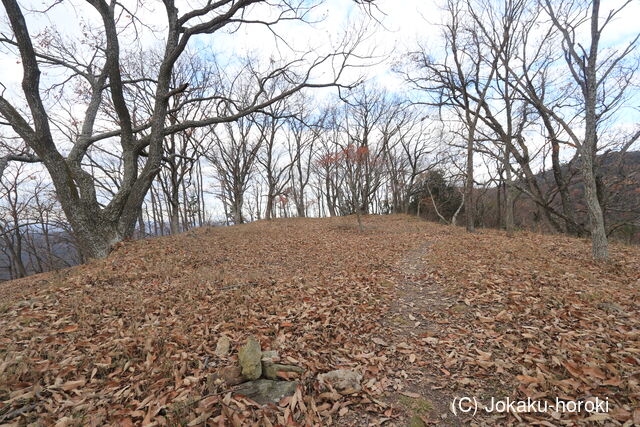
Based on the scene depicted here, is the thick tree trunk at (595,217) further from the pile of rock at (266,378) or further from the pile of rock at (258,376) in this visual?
the pile of rock at (258,376)

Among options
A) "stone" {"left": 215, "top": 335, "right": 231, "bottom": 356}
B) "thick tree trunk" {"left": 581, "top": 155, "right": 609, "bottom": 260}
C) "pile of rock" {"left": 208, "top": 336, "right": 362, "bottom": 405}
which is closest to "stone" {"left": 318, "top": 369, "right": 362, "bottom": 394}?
"pile of rock" {"left": 208, "top": 336, "right": 362, "bottom": 405}

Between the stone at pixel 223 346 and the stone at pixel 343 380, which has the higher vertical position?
the stone at pixel 223 346

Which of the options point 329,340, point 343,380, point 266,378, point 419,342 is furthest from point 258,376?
point 419,342

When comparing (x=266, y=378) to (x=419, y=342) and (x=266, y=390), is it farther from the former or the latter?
(x=419, y=342)

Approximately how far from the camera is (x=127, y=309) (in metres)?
3.87

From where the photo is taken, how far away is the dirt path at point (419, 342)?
240cm

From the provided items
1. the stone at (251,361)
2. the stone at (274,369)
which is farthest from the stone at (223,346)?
the stone at (274,369)

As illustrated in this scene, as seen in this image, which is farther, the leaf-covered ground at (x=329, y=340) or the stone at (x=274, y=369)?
the stone at (x=274, y=369)

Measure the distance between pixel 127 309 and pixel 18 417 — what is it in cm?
203

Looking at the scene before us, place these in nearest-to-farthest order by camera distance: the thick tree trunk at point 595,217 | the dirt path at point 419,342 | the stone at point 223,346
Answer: the dirt path at point 419,342
the stone at point 223,346
the thick tree trunk at point 595,217

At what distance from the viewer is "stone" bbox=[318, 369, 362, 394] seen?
2.63 metres

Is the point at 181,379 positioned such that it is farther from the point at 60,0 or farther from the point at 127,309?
the point at 60,0

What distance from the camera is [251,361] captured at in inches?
105

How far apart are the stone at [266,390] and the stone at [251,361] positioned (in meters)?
0.07
